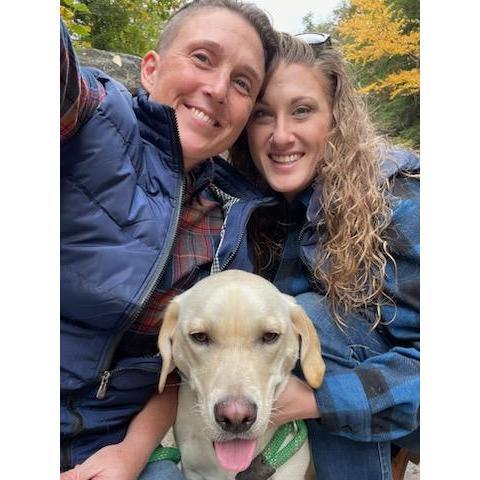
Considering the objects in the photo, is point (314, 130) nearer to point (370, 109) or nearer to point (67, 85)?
point (370, 109)

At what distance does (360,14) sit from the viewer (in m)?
2.00

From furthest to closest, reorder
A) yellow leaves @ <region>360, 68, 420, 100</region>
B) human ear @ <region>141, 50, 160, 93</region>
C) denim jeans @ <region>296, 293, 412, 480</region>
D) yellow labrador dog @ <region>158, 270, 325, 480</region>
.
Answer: human ear @ <region>141, 50, 160, 93</region>
denim jeans @ <region>296, 293, 412, 480</region>
yellow labrador dog @ <region>158, 270, 325, 480</region>
yellow leaves @ <region>360, 68, 420, 100</region>

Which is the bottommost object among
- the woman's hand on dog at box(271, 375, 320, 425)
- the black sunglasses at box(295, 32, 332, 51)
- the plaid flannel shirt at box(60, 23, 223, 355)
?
the woman's hand on dog at box(271, 375, 320, 425)

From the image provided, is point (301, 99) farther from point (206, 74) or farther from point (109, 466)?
point (109, 466)

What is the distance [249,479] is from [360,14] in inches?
73.2

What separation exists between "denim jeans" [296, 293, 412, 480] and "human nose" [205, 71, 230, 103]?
106 cm

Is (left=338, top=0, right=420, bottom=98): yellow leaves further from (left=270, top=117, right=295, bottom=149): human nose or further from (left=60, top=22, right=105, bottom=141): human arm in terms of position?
(left=60, top=22, right=105, bottom=141): human arm

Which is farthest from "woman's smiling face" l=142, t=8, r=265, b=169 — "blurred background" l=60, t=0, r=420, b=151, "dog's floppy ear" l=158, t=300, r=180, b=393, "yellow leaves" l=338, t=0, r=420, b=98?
"dog's floppy ear" l=158, t=300, r=180, b=393

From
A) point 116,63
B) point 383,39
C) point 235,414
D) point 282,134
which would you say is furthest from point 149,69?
point 235,414

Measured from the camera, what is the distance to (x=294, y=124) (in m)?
2.50

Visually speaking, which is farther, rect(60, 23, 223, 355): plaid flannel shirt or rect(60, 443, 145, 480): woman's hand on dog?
rect(60, 443, 145, 480): woman's hand on dog

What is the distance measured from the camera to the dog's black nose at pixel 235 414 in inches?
68.2

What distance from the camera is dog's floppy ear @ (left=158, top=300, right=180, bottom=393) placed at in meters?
2.04
